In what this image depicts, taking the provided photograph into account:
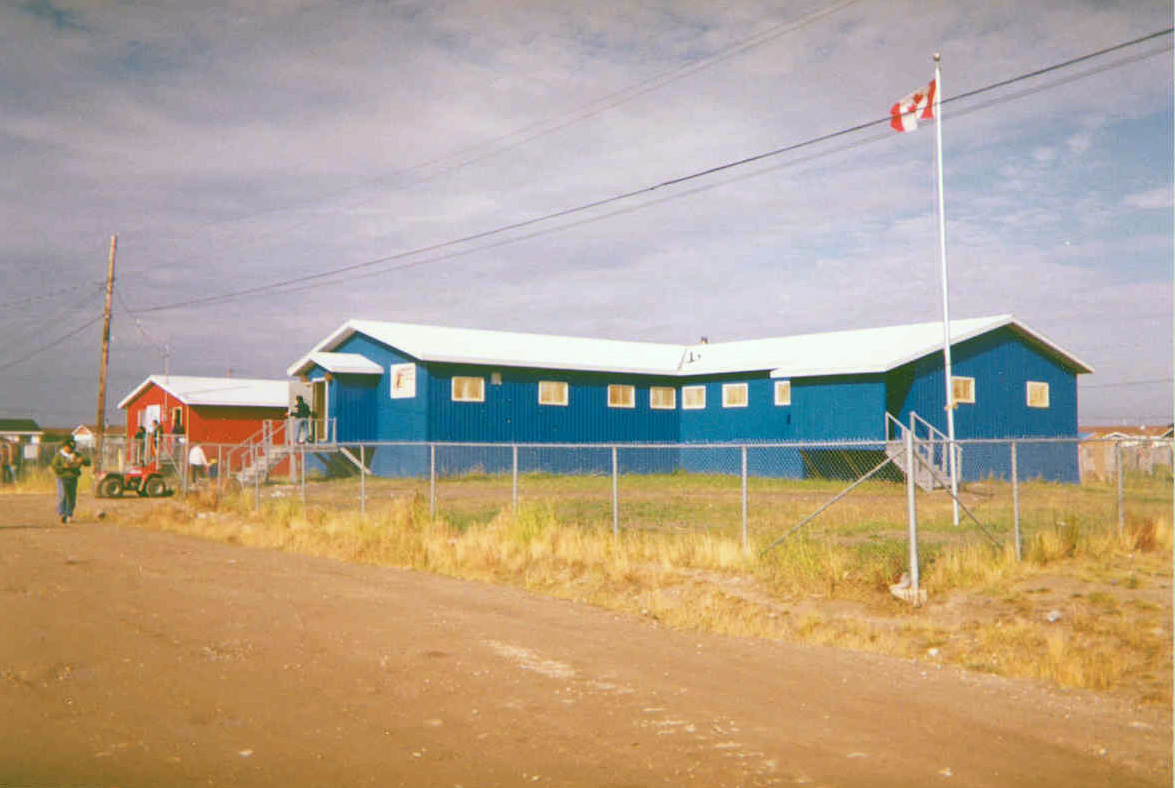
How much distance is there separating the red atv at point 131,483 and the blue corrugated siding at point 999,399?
22.5 m

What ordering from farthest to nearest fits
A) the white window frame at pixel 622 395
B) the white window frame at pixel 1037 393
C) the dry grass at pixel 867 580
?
the white window frame at pixel 622 395 < the white window frame at pixel 1037 393 < the dry grass at pixel 867 580

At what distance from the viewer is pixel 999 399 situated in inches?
1284

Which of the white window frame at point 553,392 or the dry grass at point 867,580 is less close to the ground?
the white window frame at point 553,392

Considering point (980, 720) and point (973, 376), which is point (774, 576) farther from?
point (973, 376)

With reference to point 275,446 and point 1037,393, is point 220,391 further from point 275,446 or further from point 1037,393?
point 1037,393

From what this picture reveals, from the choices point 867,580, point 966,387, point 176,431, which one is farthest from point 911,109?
point 176,431

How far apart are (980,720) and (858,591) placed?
4.57 meters

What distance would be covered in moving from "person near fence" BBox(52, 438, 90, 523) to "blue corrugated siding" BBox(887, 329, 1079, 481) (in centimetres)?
2223

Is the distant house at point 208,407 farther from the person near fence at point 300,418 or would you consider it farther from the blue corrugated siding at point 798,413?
the blue corrugated siding at point 798,413

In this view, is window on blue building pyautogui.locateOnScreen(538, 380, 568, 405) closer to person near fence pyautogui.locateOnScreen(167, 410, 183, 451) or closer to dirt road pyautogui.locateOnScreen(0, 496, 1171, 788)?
person near fence pyautogui.locateOnScreen(167, 410, 183, 451)

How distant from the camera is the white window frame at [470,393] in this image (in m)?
33.7

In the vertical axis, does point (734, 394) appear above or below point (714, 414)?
above

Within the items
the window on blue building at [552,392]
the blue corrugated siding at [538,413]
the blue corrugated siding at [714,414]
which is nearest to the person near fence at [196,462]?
the blue corrugated siding at [714,414]

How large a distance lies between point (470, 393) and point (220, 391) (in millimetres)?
19666
